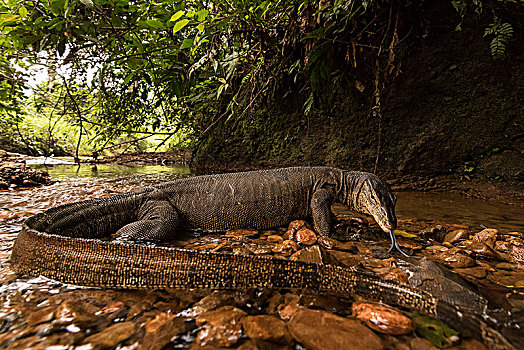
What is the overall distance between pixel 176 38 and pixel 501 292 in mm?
5533

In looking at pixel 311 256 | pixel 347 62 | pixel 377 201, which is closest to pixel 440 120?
pixel 347 62

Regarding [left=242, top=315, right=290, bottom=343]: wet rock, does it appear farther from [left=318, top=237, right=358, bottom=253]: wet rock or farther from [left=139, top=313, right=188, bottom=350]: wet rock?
[left=318, top=237, right=358, bottom=253]: wet rock

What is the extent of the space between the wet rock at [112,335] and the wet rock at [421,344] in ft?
4.22

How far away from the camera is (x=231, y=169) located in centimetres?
737

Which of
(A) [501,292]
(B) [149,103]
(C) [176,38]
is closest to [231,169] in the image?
(B) [149,103]

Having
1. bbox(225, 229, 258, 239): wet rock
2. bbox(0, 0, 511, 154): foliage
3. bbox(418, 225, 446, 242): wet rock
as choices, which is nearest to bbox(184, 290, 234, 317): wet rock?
bbox(225, 229, 258, 239): wet rock

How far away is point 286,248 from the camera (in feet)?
7.28

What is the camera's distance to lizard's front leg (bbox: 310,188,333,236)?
8.68ft

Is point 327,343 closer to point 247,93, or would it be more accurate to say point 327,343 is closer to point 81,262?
point 81,262

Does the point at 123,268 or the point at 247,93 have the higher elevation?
the point at 247,93

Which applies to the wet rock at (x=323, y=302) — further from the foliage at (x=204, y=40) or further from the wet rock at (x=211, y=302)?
the foliage at (x=204, y=40)

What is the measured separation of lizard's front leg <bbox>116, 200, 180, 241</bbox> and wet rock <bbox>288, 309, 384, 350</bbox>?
1.75 m

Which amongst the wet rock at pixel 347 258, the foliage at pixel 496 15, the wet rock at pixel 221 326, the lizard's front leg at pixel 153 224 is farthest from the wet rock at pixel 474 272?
the foliage at pixel 496 15

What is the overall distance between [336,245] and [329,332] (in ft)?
4.20
